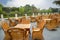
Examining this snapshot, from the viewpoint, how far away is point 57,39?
230 inches

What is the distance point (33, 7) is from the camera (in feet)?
48.2

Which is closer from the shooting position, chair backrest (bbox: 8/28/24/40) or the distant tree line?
chair backrest (bbox: 8/28/24/40)

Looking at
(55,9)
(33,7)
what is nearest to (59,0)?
(55,9)

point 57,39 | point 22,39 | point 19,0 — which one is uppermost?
point 19,0

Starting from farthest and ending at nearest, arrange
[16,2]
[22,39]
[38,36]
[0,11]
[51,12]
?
[51,12]
[16,2]
[0,11]
[38,36]
[22,39]

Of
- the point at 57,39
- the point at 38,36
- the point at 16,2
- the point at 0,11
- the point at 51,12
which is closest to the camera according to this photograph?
the point at 38,36

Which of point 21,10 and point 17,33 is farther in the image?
point 21,10

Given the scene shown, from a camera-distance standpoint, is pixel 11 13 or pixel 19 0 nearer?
pixel 11 13

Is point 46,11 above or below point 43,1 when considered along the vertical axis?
below

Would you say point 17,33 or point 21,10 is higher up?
point 17,33

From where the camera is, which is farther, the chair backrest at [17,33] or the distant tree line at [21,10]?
the distant tree line at [21,10]

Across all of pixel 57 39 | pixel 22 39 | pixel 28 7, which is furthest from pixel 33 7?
pixel 22 39

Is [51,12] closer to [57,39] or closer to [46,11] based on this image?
[46,11]

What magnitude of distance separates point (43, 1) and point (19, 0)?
7.24 ft
